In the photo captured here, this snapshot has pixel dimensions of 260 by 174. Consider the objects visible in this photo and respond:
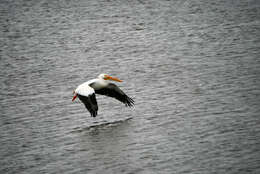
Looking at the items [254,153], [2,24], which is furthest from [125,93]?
[2,24]

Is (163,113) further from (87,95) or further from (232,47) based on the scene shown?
(232,47)

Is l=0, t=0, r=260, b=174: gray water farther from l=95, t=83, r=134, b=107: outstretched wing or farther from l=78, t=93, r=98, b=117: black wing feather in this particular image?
l=78, t=93, r=98, b=117: black wing feather

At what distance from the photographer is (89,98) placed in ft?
40.2

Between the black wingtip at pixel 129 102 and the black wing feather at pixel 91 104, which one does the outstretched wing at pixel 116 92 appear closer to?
the black wingtip at pixel 129 102

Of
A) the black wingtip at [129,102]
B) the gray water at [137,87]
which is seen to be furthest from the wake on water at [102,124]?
the black wingtip at [129,102]

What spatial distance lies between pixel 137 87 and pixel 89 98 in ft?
10.1

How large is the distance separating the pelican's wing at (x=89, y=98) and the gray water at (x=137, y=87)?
465mm

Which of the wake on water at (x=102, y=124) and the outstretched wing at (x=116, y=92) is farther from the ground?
the outstretched wing at (x=116, y=92)

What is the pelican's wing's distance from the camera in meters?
12.1

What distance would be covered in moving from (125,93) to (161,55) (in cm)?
445

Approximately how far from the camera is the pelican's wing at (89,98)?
12.1 metres

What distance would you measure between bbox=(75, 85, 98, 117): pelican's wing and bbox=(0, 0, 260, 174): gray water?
1.53 ft

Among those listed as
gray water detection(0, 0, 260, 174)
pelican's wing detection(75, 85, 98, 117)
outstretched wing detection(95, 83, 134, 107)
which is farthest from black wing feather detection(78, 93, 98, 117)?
outstretched wing detection(95, 83, 134, 107)

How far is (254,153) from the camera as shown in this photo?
32.9ft
